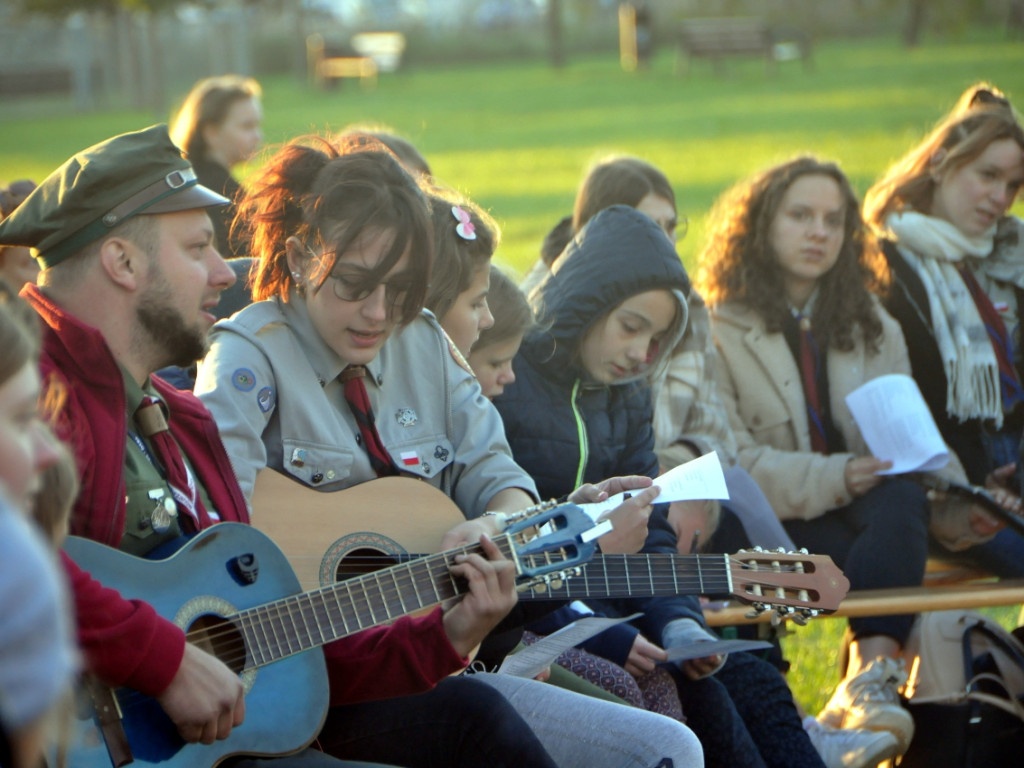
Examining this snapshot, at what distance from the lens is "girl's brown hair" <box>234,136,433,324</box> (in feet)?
9.36

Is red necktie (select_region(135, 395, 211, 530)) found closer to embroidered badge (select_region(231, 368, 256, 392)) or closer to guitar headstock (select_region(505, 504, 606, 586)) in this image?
embroidered badge (select_region(231, 368, 256, 392))

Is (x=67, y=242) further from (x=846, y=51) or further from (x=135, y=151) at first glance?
(x=846, y=51)

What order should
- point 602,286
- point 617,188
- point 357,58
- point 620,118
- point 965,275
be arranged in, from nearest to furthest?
point 602,286 < point 617,188 < point 965,275 < point 620,118 < point 357,58


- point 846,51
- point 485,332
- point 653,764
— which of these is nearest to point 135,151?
point 485,332

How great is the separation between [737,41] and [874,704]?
1139 inches

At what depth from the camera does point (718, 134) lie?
66.4 feet

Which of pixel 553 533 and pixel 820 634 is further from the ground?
pixel 553 533

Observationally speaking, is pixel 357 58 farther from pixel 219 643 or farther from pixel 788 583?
pixel 219 643

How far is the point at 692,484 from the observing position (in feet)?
9.21

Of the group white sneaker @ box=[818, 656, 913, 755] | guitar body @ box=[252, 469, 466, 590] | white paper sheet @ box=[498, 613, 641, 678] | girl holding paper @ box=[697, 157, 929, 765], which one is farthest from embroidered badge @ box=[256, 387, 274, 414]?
girl holding paper @ box=[697, 157, 929, 765]

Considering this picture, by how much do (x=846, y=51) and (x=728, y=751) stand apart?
34.0 meters

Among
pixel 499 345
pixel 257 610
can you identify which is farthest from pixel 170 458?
pixel 499 345

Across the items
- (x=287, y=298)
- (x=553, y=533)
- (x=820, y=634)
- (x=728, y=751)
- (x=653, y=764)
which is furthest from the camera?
(x=820, y=634)

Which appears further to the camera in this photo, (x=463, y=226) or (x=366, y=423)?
(x=463, y=226)
